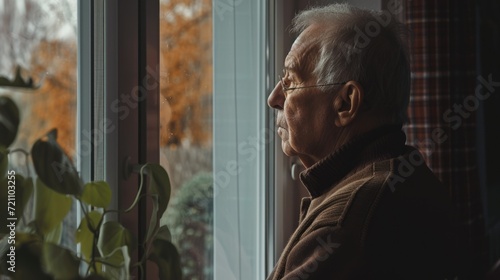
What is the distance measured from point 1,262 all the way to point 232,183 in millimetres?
1164

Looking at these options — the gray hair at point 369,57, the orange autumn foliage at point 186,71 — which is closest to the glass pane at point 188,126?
the orange autumn foliage at point 186,71

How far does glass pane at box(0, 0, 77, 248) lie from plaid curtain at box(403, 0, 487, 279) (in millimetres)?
1382

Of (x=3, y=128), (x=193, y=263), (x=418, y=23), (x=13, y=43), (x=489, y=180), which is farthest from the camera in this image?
(x=489, y=180)

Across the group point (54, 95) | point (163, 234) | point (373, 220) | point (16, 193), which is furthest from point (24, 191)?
point (373, 220)

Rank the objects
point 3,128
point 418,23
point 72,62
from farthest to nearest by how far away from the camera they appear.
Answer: point 418,23, point 72,62, point 3,128

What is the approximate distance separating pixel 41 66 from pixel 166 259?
0.47 meters

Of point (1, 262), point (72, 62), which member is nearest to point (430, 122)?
point (72, 62)

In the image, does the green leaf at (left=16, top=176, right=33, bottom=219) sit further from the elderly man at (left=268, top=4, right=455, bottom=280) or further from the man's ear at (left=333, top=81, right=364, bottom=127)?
the man's ear at (left=333, top=81, right=364, bottom=127)

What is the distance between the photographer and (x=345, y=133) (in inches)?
64.2

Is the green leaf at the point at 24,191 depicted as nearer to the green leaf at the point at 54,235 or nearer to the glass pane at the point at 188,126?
the green leaf at the point at 54,235

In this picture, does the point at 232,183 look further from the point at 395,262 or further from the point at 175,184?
the point at 395,262

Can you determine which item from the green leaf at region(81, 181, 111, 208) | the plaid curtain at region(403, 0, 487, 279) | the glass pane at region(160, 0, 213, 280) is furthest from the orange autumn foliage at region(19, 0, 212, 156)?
the plaid curtain at region(403, 0, 487, 279)

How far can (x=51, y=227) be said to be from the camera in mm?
1121

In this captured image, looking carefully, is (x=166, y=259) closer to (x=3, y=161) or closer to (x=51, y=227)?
(x=51, y=227)
